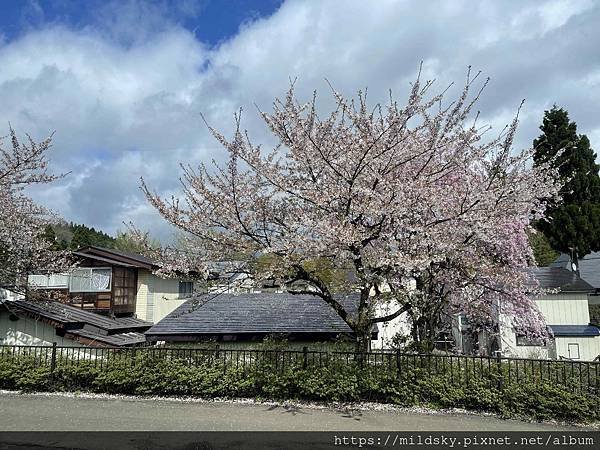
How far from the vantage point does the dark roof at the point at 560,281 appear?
15000mm

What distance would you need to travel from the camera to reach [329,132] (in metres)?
8.39

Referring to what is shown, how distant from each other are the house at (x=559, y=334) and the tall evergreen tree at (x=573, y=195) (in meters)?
14.2

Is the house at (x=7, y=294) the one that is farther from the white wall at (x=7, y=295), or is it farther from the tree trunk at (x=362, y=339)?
the tree trunk at (x=362, y=339)

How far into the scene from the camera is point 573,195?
3048 cm

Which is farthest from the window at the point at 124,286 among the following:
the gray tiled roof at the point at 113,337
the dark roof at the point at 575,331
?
the dark roof at the point at 575,331

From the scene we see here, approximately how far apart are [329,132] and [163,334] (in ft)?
26.0

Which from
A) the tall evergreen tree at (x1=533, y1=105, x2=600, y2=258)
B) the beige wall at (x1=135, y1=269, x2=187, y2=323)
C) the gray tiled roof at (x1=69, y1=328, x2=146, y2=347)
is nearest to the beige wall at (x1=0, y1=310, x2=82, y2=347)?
the gray tiled roof at (x1=69, y1=328, x2=146, y2=347)

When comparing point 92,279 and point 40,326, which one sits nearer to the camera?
point 40,326

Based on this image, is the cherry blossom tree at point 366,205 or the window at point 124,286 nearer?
the cherry blossom tree at point 366,205

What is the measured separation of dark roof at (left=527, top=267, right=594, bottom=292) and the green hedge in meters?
7.63

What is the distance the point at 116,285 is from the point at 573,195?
28688 millimetres

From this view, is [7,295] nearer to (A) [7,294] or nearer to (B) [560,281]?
(A) [7,294]

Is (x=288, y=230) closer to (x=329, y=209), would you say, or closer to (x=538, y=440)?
(x=329, y=209)

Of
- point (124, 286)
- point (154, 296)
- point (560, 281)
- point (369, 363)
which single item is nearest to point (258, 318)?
point (369, 363)
